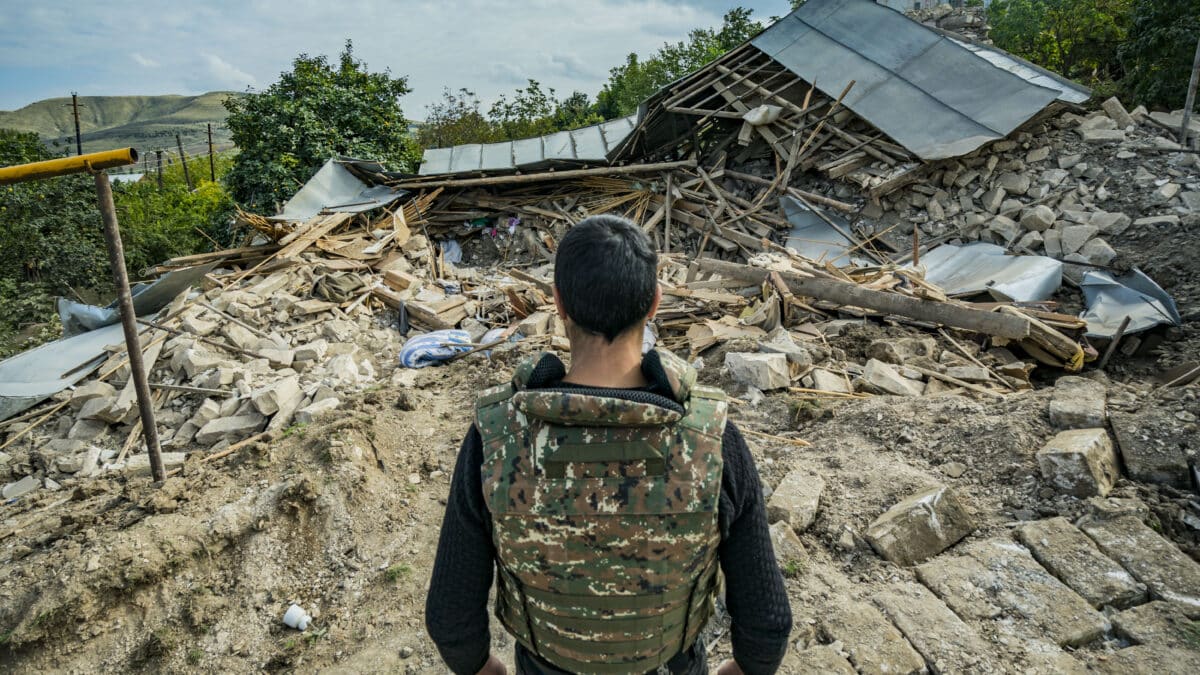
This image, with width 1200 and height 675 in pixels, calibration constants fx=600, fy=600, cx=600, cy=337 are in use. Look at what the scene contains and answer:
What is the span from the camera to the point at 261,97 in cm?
1427

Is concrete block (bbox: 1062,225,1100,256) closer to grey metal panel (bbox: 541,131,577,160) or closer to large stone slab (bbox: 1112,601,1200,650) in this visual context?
large stone slab (bbox: 1112,601,1200,650)

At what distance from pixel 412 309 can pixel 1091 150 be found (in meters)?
9.39

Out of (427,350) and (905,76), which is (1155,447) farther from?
(905,76)

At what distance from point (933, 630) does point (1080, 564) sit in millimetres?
828

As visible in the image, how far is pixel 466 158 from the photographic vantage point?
1273 centimetres

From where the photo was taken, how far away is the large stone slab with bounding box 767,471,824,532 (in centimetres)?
316

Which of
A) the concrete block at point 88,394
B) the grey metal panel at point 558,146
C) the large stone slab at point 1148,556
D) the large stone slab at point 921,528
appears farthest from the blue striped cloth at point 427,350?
the grey metal panel at point 558,146

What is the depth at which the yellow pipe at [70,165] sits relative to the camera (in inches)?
121

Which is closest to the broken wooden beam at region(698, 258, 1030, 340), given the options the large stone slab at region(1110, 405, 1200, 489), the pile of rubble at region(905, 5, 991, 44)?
the large stone slab at region(1110, 405, 1200, 489)

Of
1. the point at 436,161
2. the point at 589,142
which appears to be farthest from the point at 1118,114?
the point at 436,161

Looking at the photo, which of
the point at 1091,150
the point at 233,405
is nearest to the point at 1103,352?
the point at 1091,150

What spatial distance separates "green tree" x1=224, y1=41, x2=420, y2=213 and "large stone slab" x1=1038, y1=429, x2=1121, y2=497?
13.6 meters

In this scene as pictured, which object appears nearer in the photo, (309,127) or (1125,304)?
(1125,304)

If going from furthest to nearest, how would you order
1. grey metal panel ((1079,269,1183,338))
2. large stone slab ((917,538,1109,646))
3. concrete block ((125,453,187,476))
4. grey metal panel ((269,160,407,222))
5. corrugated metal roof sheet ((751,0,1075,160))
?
grey metal panel ((269,160,407,222))
corrugated metal roof sheet ((751,0,1075,160))
grey metal panel ((1079,269,1183,338))
concrete block ((125,453,187,476))
large stone slab ((917,538,1109,646))
